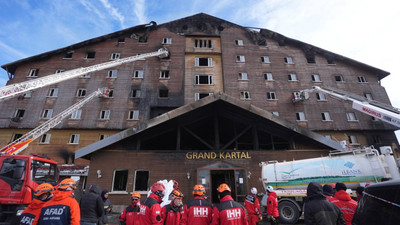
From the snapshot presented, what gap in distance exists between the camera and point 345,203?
5.18m

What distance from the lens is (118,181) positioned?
47.3 ft

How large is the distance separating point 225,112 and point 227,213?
12454 millimetres

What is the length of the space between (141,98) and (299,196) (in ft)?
77.3

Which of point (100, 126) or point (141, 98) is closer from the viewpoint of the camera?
point (100, 126)

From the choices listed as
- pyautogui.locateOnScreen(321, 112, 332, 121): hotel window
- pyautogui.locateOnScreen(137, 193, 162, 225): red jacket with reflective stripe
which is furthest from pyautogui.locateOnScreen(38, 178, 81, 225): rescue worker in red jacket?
pyautogui.locateOnScreen(321, 112, 332, 121): hotel window

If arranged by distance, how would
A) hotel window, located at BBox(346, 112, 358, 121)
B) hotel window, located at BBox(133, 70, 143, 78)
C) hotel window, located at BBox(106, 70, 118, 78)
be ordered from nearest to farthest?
hotel window, located at BBox(346, 112, 358, 121) < hotel window, located at BBox(106, 70, 118, 78) < hotel window, located at BBox(133, 70, 143, 78)

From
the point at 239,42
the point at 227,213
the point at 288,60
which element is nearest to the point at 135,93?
the point at 239,42

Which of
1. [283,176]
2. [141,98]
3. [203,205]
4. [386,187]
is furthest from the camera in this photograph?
[141,98]

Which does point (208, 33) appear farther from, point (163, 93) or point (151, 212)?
point (151, 212)

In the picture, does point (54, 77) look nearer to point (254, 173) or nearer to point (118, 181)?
point (118, 181)

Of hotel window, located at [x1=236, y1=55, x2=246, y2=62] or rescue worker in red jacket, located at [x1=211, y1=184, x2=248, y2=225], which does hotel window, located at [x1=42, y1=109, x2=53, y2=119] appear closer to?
hotel window, located at [x1=236, y1=55, x2=246, y2=62]

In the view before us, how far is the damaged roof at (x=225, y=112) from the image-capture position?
13.8 metres

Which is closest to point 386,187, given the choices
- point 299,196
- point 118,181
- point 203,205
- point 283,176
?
point 203,205

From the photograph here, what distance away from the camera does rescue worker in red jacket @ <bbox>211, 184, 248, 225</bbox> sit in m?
4.18
